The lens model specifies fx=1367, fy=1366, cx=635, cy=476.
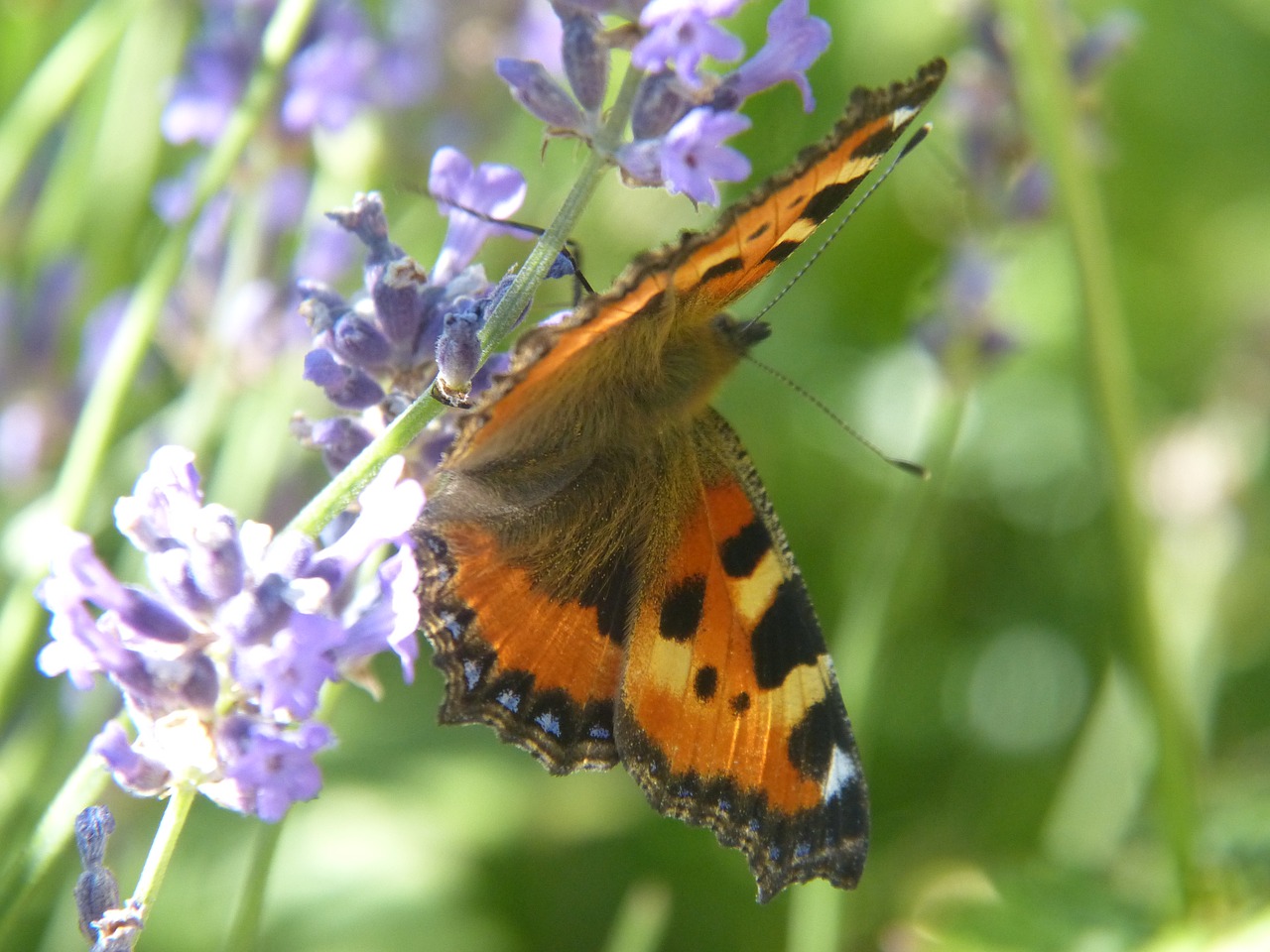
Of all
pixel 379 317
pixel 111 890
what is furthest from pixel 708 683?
pixel 111 890

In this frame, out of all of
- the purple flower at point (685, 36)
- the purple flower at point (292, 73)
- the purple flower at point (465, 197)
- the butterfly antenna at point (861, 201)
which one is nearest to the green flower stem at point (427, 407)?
the purple flower at point (685, 36)

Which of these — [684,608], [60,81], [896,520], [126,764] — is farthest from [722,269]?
[60,81]

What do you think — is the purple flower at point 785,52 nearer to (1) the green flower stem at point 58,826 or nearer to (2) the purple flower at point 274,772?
(2) the purple flower at point 274,772

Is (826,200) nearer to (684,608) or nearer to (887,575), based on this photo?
(684,608)

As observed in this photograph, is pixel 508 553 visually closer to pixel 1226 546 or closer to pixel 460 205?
pixel 460 205

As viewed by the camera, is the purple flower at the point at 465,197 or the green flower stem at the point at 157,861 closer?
the green flower stem at the point at 157,861

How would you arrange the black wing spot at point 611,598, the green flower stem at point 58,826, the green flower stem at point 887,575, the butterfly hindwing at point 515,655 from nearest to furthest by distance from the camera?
the green flower stem at point 58,826 → the butterfly hindwing at point 515,655 → the black wing spot at point 611,598 → the green flower stem at point 887,575
